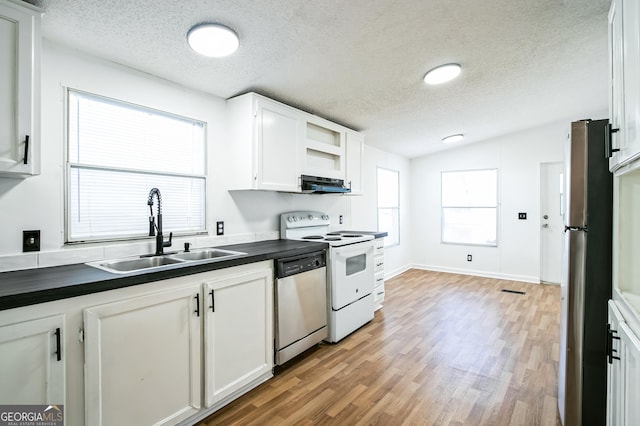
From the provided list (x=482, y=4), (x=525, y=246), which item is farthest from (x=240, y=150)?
(x=525, y=246)

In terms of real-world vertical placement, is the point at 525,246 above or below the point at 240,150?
below

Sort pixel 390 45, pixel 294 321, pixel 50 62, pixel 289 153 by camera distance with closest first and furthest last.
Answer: pixel 50 62 < pixel 390 45 < pixel 294 321 < pixel 289 153

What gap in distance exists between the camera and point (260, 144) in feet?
8.58

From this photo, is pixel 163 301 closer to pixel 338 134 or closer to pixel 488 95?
pixel 338 134

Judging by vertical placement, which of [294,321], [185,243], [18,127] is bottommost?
[294,321]

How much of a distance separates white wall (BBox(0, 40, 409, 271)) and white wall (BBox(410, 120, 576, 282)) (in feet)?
13.0

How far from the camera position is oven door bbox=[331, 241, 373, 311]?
2842mm

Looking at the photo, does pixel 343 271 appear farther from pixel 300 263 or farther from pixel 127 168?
pixel 127 168

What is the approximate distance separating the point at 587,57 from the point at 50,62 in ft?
13.6

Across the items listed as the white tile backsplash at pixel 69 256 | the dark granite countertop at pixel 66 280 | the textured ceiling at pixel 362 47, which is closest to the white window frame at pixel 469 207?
the textured ceiling at pixel 362 47

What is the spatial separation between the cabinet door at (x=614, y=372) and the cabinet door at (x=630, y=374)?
0.16ft

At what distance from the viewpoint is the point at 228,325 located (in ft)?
6.41

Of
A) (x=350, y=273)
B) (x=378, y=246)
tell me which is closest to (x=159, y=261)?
(x=350, y=273)

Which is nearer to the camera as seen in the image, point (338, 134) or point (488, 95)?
point (488, 95)
